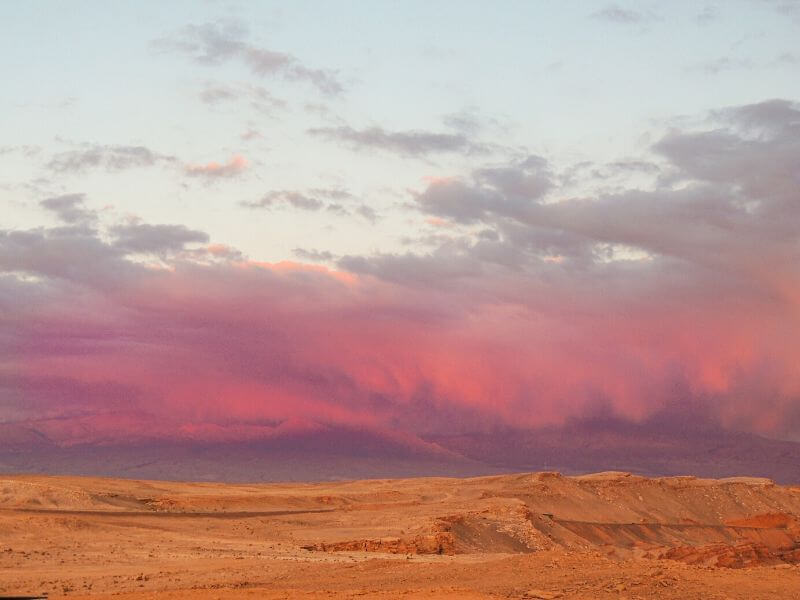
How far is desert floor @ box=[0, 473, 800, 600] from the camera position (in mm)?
27922

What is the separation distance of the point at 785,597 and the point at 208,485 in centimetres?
9462

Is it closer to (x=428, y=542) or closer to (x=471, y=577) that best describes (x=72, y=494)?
(x=428, y=542)

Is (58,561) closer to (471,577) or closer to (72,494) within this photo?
(471,577)

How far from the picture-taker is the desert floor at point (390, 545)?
27922mm

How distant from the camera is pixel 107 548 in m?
42.5

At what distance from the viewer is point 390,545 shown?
4534 centimetres

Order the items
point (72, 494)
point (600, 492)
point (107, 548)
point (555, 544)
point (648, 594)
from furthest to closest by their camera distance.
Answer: point (600, 492) < point (72, 494) < point (555, 544) < point (107, 548) < point (648, 594)

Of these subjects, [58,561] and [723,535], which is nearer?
[58,561]

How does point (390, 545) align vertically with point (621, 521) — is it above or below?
above

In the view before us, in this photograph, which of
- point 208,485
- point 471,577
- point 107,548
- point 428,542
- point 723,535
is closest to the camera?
point 471,577

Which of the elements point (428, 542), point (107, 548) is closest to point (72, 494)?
point (107, 548)

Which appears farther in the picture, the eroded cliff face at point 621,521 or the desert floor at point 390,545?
the eroded cliff face at point 621,521

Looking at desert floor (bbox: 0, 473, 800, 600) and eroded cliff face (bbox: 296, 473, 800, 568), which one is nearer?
desert floor (bbox: 0, 473, 800, 600)

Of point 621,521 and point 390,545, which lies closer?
point 390,545
